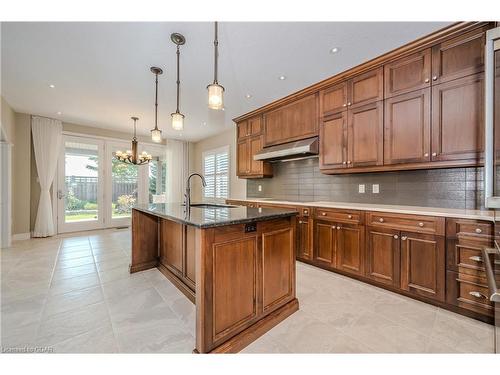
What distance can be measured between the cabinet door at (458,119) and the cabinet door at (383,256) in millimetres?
934

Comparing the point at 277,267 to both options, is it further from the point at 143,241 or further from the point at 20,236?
the point at 20,236

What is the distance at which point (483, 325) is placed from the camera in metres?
1.74

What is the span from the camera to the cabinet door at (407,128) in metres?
2.26

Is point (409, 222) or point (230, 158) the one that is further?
point (230, 158)

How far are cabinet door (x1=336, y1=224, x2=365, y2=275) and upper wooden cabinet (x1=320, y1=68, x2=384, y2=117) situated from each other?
1574 millimetres

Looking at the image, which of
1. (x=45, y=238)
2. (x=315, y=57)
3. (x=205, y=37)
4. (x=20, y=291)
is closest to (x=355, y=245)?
(x=315, y=57)

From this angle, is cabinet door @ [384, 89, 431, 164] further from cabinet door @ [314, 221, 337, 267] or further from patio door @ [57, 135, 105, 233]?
patio door @ [57, 135, 105, 233]

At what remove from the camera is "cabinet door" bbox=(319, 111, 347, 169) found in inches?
115

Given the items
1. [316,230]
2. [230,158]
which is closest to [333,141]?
[316,230]

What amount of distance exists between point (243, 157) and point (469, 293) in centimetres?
375

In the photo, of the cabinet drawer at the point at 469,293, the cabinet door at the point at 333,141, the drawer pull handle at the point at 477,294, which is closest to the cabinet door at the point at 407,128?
the cabinet door at the point at 333,141

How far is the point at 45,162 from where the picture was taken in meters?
4.76

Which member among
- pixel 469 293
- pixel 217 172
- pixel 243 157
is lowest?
pixel 469 293
